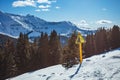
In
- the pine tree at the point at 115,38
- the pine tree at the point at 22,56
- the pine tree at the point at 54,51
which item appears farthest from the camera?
the pine tree at the point at 115,38

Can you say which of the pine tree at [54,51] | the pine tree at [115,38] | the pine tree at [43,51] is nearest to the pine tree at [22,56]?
the pine tree at [43,51]

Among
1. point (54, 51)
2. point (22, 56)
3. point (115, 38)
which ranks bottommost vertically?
point (22, 56)

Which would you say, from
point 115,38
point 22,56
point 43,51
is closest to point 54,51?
point 43,51

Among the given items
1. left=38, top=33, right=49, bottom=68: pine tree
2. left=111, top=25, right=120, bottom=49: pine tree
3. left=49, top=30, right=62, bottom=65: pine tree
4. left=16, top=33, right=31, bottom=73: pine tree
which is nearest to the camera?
left=16, top=33, right=31, bottom=73: pine tree

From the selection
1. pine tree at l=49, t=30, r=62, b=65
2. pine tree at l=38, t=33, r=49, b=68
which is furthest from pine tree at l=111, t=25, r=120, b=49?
pine tree at l=38, t=33, r=49, b=68

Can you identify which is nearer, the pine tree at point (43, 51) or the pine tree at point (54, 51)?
the pine tree at point (54, 51)

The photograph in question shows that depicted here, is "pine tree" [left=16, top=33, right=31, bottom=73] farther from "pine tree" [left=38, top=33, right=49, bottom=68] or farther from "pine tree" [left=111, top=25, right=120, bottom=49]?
"pine tree" [left=111, top=25, right=120, bottom=49]

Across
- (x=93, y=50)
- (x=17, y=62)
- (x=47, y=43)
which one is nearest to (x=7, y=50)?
(x=17, y=62)

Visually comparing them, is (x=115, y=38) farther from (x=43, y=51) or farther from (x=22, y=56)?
(x=22, y=56)

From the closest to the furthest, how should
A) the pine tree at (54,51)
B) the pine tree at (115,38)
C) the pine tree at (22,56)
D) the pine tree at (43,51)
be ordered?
the pine tree at (22,56) < the pine tree at (54,51) < the pine tree at (43,51) < the pine tree at (115,38)

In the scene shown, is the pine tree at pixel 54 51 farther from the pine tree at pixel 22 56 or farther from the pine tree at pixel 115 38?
the pine tree at pixel 115 38

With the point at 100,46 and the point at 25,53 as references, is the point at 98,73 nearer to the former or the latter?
the point at 25,53

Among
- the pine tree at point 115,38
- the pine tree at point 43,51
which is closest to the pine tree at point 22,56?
the pine tree at point 43,51

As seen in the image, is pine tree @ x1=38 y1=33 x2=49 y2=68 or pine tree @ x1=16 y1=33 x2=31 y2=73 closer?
pine tree @ x1=16 y1=33 x2=31 y2=73
